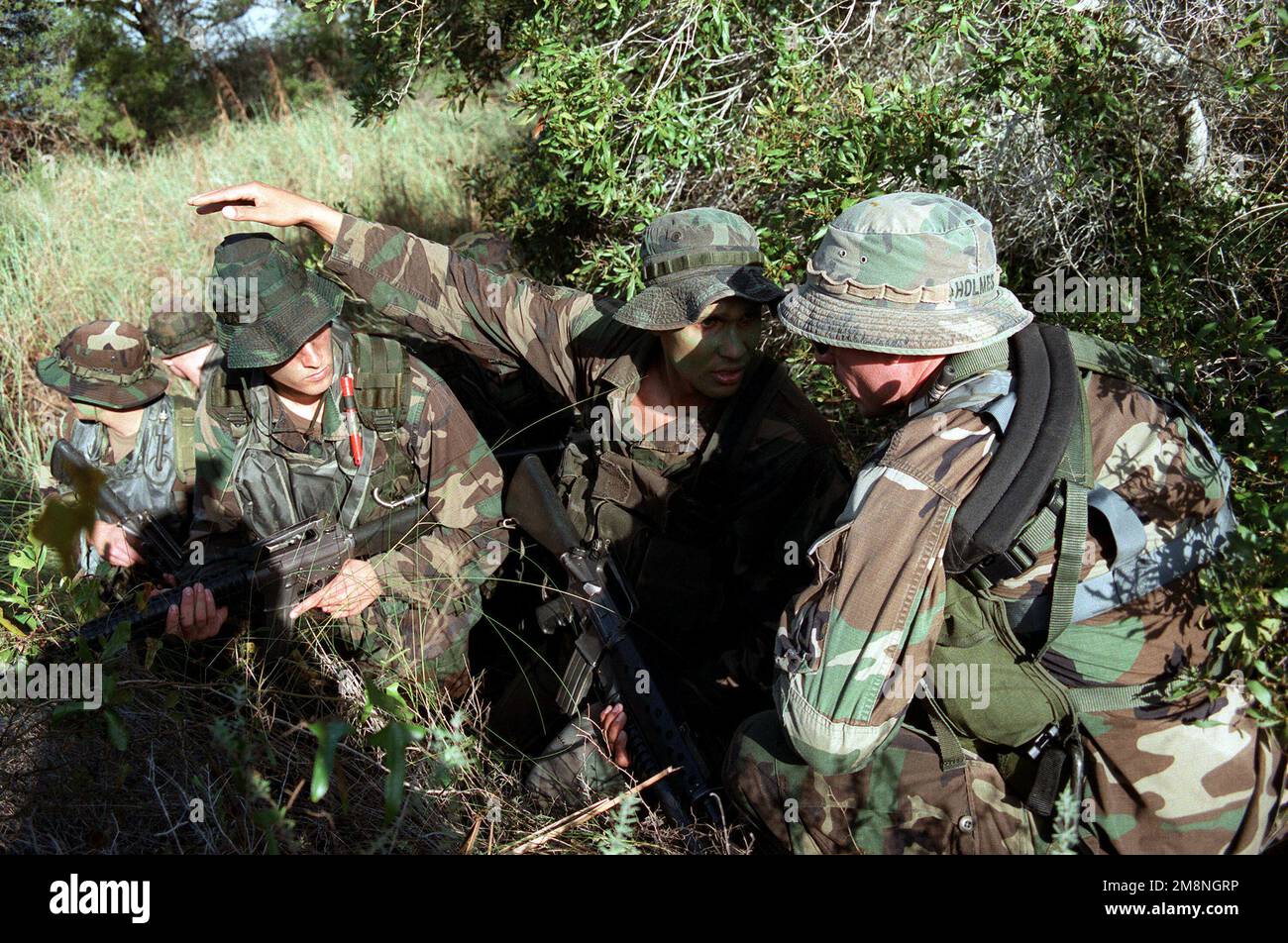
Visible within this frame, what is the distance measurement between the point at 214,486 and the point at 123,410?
1099mm

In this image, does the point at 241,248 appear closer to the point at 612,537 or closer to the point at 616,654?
the point at 612,537

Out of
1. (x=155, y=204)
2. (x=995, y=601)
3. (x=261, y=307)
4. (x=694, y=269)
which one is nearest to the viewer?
(x=995, y=601)

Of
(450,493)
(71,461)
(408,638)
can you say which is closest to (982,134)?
(450,493)

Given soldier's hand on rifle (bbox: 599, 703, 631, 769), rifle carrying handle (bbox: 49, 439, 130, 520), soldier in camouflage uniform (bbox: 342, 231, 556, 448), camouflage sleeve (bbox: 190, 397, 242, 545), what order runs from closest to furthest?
soldier's hand on rifle (bbox: 599, 703, 631, 769) < camouflage sleeve (bbox: 190, 397, 242, 545) < rifle carrying handle (bbox: 49, 439, 130, 520) < soldier in camouflage uniform (bbox: 342, 231, 556, 448)

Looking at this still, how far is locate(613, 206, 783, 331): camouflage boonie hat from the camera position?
300 centimetres

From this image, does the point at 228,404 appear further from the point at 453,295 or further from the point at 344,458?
the point at 453,295

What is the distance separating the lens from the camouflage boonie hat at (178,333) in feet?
15.8

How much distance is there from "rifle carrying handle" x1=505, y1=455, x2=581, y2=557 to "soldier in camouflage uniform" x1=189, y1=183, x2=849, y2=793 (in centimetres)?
20

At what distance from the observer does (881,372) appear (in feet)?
7.48

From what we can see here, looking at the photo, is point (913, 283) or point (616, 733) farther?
point (616, 733)

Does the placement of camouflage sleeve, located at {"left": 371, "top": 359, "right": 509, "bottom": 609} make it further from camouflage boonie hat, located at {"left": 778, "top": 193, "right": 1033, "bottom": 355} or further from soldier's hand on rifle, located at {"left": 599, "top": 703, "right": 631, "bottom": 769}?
camouflage boonie hat, located at {"left": 778, "top": 193, "right": 1033, "bottom": 355}

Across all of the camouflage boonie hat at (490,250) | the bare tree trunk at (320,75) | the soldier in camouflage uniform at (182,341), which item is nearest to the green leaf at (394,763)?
the camouflage boonie hat at (490,250)

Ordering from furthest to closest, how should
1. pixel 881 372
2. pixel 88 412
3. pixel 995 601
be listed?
pixel 88 412, pixel 881 372, pixel 995 601

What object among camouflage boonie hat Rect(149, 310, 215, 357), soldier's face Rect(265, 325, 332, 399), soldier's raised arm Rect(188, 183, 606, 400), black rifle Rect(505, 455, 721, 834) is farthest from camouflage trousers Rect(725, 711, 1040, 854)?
camouflage boonie hat Rect(149, 310, 215, 357)
